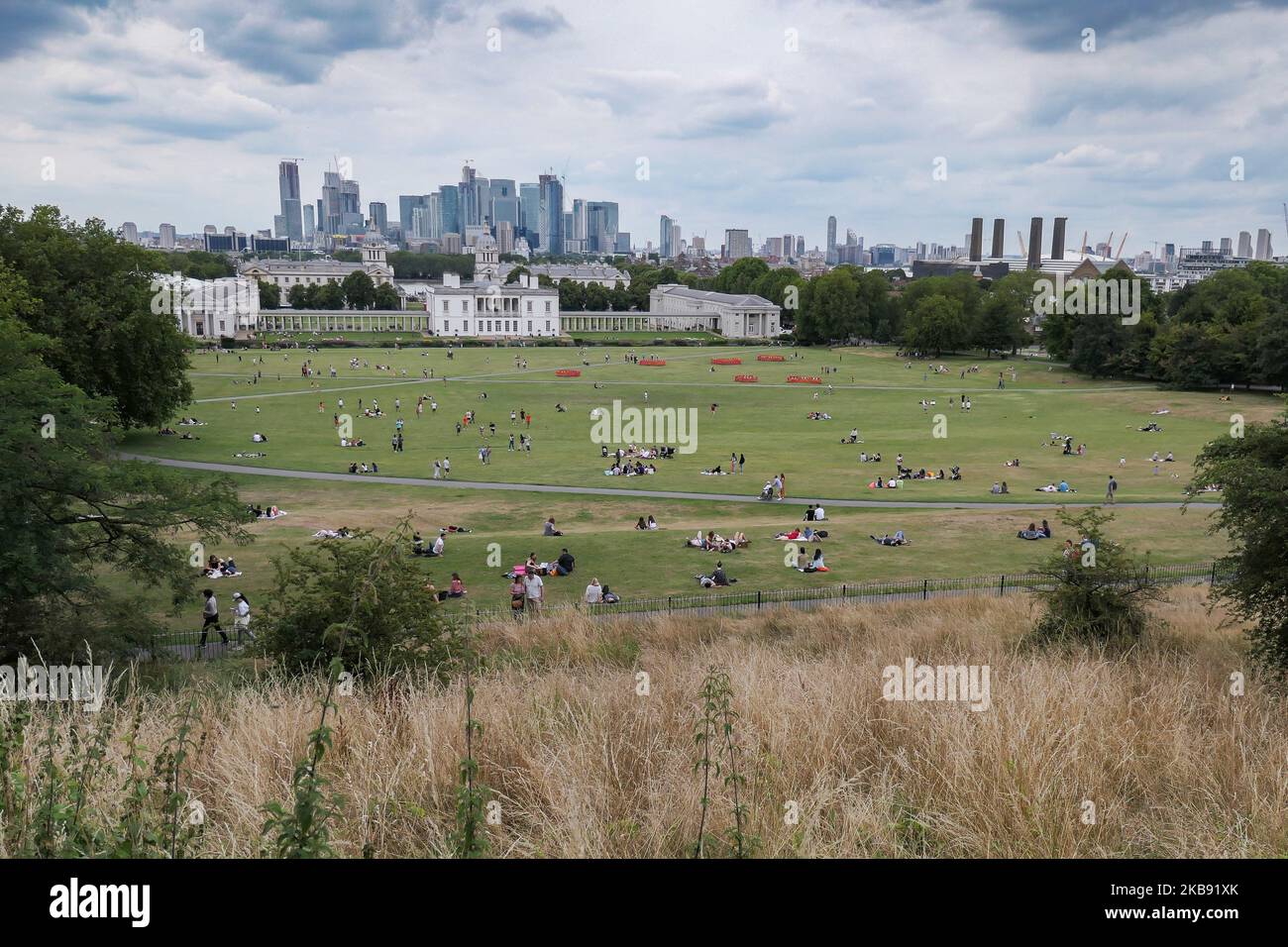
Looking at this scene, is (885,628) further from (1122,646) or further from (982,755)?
(982,755)

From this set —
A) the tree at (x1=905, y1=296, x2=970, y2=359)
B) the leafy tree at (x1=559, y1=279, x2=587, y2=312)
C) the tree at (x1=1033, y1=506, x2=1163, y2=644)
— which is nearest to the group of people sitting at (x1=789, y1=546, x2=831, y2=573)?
the tree at (x1=1033, y1=506, x2=1163, y2=644)

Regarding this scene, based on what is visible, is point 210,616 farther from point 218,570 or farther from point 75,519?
point 218,570

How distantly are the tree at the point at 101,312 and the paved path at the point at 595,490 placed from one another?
505cm

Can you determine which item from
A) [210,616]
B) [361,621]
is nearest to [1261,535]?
[361,621]

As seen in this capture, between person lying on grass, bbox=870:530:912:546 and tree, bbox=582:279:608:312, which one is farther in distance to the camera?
tree, bbox=582:279:608:312

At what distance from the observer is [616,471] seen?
3991cm

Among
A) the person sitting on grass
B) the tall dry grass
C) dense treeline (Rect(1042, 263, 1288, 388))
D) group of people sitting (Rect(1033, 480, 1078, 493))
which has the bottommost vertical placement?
the person sitting on grass

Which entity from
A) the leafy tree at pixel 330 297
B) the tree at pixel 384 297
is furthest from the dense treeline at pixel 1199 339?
the leafy tree at pixel 330 297

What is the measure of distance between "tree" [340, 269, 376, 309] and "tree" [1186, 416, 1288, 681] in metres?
142

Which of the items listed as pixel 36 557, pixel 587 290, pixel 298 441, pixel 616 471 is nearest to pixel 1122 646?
pixel 36 557

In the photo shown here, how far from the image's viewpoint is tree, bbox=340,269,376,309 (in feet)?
475

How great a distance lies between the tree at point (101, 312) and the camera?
4275 cm

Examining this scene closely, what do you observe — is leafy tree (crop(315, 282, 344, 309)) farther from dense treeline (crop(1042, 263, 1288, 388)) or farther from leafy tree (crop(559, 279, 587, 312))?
dense treeline (crop(1042, 263, 1288, 388))
